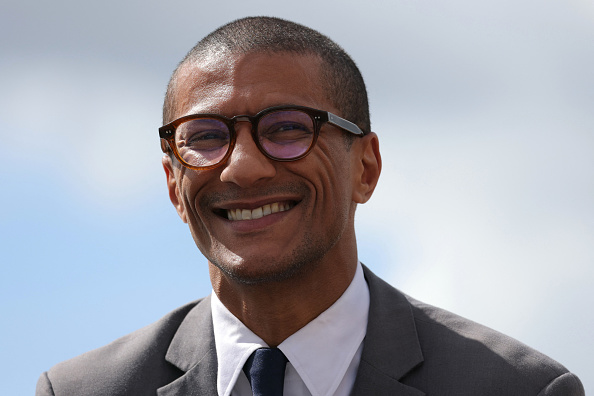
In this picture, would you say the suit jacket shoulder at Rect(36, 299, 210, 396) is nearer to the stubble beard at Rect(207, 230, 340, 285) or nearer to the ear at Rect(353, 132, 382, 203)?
the stubble beard at Rect(207, 230, 340, 285)


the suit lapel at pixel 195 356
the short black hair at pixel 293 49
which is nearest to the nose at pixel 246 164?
the short black hair at pixel 293 49

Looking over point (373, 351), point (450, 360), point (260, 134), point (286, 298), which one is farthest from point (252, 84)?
point (450, 360)

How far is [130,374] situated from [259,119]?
73.1 inches

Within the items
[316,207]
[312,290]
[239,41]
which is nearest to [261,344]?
[312,290]

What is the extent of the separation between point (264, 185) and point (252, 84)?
0.59 meters

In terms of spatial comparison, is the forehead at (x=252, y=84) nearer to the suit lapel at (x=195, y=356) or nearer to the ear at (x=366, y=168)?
the ear at (x=366, y=168)

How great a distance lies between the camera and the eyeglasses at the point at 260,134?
13.6ft

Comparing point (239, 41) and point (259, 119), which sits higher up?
point (239, 41)

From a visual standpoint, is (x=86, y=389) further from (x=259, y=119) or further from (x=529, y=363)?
(x=529, y=363)

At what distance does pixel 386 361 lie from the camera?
4.36m

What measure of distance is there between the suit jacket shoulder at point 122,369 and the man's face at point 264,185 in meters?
0.82

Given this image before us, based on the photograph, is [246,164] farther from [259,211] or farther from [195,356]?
[195,356]

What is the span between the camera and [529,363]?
432 centimetres

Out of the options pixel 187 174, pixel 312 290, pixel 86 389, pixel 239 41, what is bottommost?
pixel 86 389
